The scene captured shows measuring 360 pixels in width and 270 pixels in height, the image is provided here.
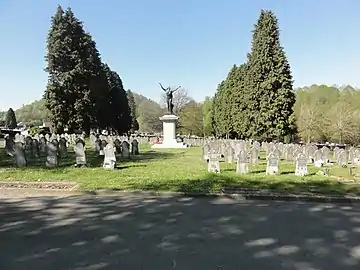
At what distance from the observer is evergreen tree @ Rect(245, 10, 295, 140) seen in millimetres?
45250

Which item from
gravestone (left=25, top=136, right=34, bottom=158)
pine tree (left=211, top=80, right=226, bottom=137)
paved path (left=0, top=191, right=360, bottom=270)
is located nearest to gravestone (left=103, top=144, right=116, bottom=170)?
paved path (left=0, top=191, right=360, bottom=270)

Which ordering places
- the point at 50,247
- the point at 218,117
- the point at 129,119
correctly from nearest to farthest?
the point at 50,247, the point at 218,117, the point at 129,119

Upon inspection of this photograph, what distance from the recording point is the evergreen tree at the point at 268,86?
1781 inches

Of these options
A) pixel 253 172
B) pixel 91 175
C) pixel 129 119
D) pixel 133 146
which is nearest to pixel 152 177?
pixel 91 175

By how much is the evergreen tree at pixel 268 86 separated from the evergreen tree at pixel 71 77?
2298 centimetres

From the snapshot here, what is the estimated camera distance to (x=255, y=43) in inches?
1889


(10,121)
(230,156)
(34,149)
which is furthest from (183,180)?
(10,121)

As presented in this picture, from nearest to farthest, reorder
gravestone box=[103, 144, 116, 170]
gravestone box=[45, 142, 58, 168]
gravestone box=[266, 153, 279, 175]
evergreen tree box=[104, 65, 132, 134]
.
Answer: gravestone box=[266, 153, 279, 175] → gravestone box=[103, 144, 116, 170] → gravestone box=[45, 142, 58, 168] → evergreen tree box=[104, 65, 132, 134]

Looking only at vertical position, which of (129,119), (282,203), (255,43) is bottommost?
(282,203)

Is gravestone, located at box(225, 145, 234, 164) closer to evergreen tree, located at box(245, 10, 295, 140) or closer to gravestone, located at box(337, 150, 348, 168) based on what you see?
gravestone, located at box(337, 150, 348, 168)

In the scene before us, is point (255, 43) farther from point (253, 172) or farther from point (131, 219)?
point (131, 219)

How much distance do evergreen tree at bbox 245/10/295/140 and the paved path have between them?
35870 mm

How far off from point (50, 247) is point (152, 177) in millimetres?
8488

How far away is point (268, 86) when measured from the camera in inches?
1799
